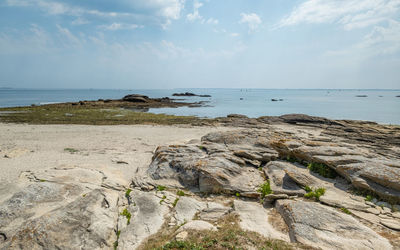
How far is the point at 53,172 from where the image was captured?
11.0m

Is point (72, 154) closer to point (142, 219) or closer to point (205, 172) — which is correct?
point (205, 172)

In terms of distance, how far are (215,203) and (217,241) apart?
10.3ft

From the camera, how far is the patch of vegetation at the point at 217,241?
5.45m

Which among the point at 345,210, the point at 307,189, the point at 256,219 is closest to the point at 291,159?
the point at 307,189

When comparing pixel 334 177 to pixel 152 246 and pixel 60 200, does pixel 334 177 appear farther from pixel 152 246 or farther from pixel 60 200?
pixel 60 200

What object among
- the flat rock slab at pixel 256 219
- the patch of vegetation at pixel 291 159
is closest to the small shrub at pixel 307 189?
the flat rock slab at pixel 256 219

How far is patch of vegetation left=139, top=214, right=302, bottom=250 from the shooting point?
5449 millimetres

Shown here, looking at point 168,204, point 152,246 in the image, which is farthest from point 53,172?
point 152,246

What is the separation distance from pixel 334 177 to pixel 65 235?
1153 centimetres

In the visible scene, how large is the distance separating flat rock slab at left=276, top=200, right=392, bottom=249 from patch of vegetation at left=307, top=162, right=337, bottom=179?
3778 millimetres

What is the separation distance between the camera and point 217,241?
5605 mm

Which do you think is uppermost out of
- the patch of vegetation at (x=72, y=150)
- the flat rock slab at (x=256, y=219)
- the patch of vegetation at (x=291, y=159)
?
the patch of vegetation at (x=291, y=159)

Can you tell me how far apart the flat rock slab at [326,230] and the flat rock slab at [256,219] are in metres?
0.50

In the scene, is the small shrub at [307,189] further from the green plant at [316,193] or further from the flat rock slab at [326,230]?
the flat rock slab at [326,230]
